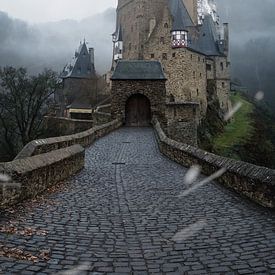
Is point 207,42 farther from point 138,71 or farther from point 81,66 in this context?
point 138,71

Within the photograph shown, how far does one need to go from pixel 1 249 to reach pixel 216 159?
22.9 feet

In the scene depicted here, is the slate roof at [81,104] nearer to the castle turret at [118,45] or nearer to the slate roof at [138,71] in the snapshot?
the castle turret at [118,45]

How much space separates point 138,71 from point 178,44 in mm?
26878

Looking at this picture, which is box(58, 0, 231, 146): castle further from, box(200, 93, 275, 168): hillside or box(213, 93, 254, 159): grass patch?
box(200, 93, 275, 168): hillside

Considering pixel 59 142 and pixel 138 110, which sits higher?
pixel 138 110

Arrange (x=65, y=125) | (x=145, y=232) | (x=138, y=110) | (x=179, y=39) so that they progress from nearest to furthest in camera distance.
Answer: (x=145, y=232)
(x=138, y=110)
(x=65, y=125)
(x=179, y=39)

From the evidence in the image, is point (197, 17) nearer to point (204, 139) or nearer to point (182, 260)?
point (204, 139)

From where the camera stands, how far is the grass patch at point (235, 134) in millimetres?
54156

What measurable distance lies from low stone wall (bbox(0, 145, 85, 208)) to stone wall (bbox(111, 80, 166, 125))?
73.9 feet

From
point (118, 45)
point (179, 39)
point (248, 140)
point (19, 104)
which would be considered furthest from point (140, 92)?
point (118, 45)

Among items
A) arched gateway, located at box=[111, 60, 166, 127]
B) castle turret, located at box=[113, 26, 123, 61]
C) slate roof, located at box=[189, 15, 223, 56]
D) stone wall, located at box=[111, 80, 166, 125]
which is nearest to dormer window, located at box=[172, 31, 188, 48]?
slate roof, located at box=[189, 15, 223, 56]

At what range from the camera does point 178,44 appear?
59562 millimetres

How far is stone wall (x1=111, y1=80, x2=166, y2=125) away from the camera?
110 ft

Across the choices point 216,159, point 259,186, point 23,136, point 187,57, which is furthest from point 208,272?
point 187,57
